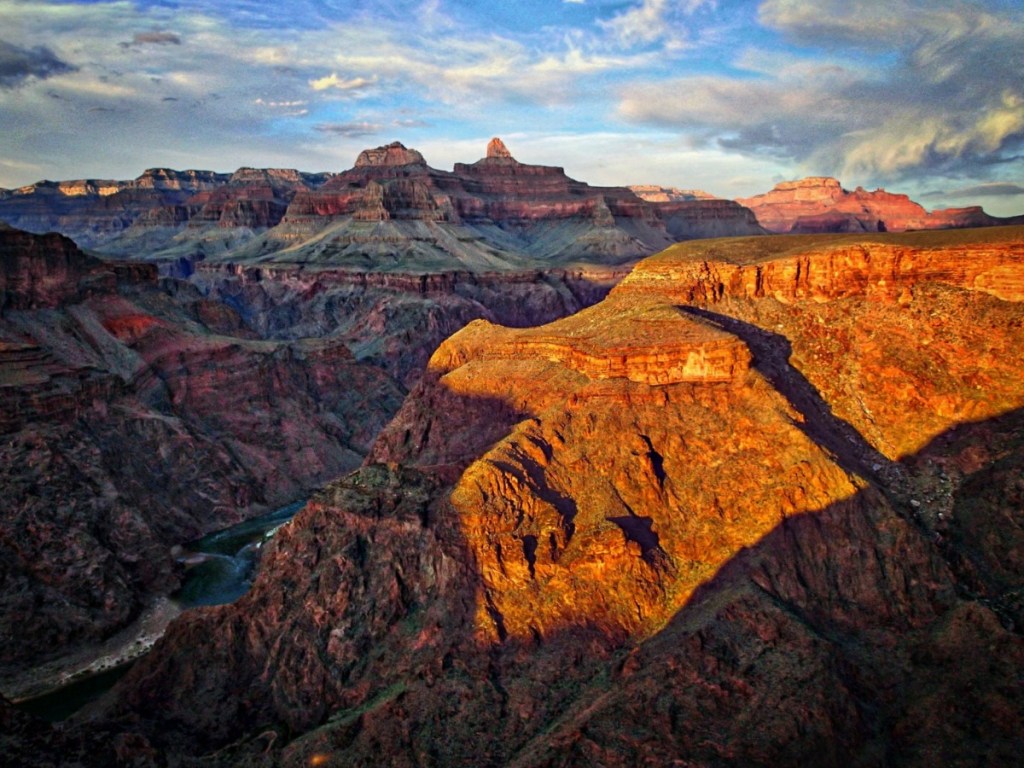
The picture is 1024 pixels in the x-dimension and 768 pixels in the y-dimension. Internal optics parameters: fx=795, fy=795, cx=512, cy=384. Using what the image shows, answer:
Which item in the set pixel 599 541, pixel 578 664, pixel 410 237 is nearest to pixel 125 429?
pixel 599 541

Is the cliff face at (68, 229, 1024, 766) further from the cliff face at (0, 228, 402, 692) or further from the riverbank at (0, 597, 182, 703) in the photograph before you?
the cliff face at (0, 228, 402, 692)

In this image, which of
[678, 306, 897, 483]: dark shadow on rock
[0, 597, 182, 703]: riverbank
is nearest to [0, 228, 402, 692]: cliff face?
[0, 597, 182, 703]: riverbank

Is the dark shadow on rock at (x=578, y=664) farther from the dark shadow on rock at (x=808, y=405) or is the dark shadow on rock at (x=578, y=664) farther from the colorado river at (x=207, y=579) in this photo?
the colorado river at (x=207, y=579)

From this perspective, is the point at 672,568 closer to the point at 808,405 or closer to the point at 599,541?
the point at 599,541

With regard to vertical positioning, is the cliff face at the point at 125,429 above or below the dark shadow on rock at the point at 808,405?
below

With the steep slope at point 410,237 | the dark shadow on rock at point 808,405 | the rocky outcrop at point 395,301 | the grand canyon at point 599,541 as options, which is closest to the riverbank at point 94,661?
the grand canyon at point 599,541
